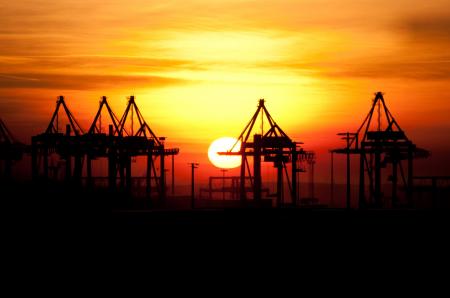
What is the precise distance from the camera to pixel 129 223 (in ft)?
191

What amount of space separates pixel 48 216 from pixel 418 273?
90.9 ft

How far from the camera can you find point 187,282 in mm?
41312

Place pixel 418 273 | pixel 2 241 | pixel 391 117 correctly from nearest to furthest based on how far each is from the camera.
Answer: pixel 418 273 < pixel 2 241 < pixel 391 117

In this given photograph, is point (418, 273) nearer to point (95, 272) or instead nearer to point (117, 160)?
point (95, 272)

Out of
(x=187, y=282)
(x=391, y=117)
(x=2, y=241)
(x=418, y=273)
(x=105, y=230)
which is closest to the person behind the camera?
(x=187, y=282)

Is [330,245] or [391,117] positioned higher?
[391,117]

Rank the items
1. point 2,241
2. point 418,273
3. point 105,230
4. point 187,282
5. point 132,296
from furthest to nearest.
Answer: point 105,230 → point 2,241 → point 418,273 → point 187,282 → point 132,296

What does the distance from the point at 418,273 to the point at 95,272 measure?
17.0 m

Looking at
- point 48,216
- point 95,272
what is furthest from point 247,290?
point 48,216

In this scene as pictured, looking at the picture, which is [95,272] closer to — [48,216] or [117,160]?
[48,216]

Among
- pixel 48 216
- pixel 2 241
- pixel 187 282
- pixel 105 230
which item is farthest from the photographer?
pixel 48 216

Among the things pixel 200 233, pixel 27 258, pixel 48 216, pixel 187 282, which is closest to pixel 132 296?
pixel 187 282

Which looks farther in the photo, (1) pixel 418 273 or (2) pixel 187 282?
(1) pixel 418 273

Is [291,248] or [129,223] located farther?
[129,223]
